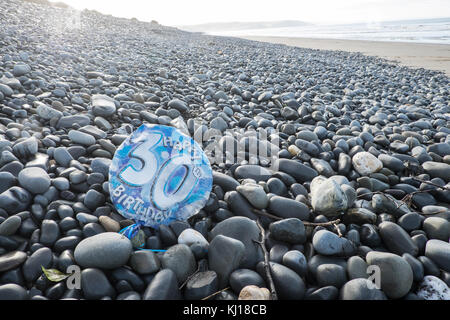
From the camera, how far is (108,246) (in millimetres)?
1484

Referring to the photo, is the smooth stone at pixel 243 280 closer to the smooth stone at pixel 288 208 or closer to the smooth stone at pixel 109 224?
the smooth stone at pixel 288 208

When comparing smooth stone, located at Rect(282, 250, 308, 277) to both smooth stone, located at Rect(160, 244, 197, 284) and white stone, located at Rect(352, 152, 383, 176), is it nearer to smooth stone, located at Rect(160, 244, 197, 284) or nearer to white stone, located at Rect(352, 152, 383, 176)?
smooth stone, located at Rect(160, 244, 197, 284)

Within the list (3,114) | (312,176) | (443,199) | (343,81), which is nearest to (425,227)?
(443,199)

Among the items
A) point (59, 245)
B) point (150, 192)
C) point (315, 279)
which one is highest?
point (150, 192)

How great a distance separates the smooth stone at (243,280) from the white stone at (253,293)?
0.18 feet

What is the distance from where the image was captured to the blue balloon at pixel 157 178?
177 centimetres

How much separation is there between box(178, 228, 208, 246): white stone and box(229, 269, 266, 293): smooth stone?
0.27m

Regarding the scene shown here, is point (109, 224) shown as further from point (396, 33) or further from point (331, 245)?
point (396, 33)

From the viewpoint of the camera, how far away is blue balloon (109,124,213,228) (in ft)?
5.81

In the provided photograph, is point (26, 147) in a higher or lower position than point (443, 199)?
higher
